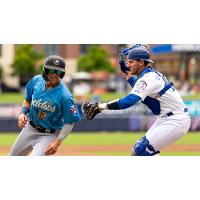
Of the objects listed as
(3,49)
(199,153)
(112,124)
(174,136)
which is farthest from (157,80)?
(3,49)

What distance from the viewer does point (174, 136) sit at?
7.31 m

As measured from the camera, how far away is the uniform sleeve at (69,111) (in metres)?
7.33

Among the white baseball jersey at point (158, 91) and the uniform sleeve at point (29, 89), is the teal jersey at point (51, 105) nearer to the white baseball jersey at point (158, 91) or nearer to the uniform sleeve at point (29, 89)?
Answer: the uniform sleeve at point (29, 89)

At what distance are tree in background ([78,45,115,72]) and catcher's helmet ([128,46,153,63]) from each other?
42.4 m

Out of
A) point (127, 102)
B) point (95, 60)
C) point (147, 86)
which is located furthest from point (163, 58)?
point (127, 102)

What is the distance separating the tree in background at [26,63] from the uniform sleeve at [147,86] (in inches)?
1455

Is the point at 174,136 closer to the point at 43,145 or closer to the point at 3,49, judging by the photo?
the point at 43,145

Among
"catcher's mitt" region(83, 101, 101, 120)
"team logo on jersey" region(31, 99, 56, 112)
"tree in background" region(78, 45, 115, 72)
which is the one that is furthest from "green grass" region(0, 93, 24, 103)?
"catcher's mitt" region(83, 101, 101, 120)

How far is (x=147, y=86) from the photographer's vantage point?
6.91 m

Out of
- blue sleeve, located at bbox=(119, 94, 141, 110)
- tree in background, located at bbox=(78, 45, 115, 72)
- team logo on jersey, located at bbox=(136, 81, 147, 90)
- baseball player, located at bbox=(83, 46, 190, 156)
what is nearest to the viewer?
blue sleeve, located at bbox=(119, 94, 141, 110)

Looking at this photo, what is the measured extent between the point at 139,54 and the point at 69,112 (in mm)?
1125

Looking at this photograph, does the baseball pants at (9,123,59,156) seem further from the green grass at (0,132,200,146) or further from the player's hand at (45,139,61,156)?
the green grass at (0,132,200,146)

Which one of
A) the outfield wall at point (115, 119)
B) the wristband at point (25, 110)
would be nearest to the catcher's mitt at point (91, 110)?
the wristband at point (25, 110)

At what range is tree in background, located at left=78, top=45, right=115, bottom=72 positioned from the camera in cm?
5012
